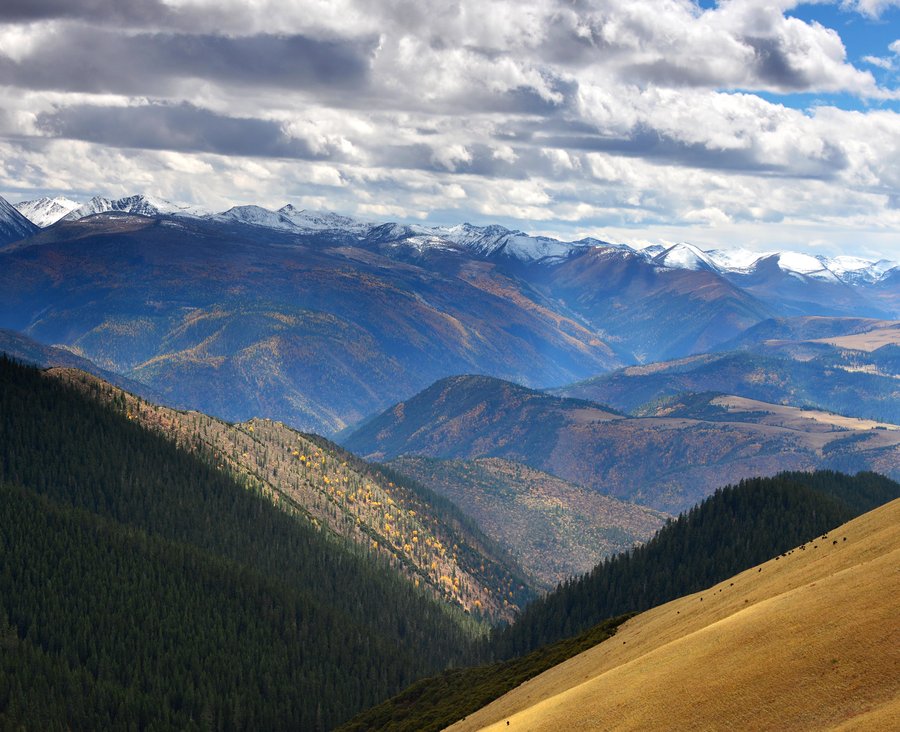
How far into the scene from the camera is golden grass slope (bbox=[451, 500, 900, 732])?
7888cm

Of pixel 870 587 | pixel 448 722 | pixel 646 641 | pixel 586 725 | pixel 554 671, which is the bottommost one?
pixel 448 722

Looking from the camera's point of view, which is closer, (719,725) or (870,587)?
(719,725)

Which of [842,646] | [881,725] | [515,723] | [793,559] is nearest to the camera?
[881,725]

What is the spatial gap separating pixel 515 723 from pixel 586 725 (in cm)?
2155

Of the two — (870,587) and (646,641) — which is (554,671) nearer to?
(646,641)

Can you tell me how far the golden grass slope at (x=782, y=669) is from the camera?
7888 cm

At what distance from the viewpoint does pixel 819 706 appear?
78.7m

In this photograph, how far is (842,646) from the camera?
8469 cm

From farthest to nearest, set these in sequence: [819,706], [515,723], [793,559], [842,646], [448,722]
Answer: [448,722] → [793,559] → [515,723] → [842,646] → [819,706]

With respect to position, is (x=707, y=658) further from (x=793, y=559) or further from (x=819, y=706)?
(x=793, y=559)

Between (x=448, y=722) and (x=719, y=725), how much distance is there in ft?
367

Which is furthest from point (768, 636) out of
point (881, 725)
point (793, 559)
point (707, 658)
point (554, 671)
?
point (554, 671)

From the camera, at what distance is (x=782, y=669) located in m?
85.9

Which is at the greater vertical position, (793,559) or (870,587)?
(870,587)
